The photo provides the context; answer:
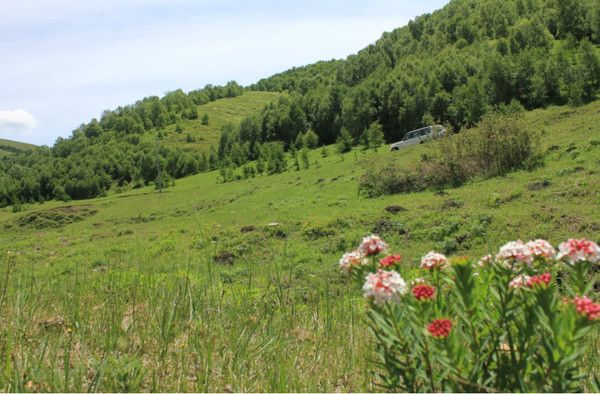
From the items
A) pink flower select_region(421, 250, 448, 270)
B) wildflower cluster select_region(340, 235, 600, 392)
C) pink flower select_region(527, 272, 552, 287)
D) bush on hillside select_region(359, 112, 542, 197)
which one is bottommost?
bush on hillside select_region(359, 112, 542, 197)

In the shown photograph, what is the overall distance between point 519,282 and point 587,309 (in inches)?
12.6

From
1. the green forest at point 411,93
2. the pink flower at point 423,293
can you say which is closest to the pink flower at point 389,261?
the pink flower at point 423,293

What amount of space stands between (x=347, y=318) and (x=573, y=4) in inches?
3208

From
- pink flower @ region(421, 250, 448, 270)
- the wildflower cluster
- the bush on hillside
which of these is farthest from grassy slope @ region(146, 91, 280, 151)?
the wildflower cluster

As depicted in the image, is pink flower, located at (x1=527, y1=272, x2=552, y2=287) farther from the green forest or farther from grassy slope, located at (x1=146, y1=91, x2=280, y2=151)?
grassy slope, located at (x1=146, y1=91, x2=280, y2=151)

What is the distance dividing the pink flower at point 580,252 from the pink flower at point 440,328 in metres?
0.48

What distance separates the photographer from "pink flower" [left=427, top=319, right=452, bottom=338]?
1735mm

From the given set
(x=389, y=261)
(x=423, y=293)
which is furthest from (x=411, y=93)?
(x=423, y=293)

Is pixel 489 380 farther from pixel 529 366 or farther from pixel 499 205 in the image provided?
pixel 499 205

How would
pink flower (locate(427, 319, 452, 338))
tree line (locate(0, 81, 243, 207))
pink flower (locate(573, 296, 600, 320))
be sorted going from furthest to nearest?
tree line (locate(0, 81, 243, 207))
pink flower (locate(427, 319, 452, 338))
pink flower (locate(573, 296, 600, 320))

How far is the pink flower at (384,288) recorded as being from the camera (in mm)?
1750

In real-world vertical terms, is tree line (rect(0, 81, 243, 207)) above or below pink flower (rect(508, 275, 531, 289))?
above

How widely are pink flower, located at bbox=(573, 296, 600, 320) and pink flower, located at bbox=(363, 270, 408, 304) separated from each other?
22.3 inches

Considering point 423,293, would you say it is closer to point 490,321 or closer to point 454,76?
point 490,321
